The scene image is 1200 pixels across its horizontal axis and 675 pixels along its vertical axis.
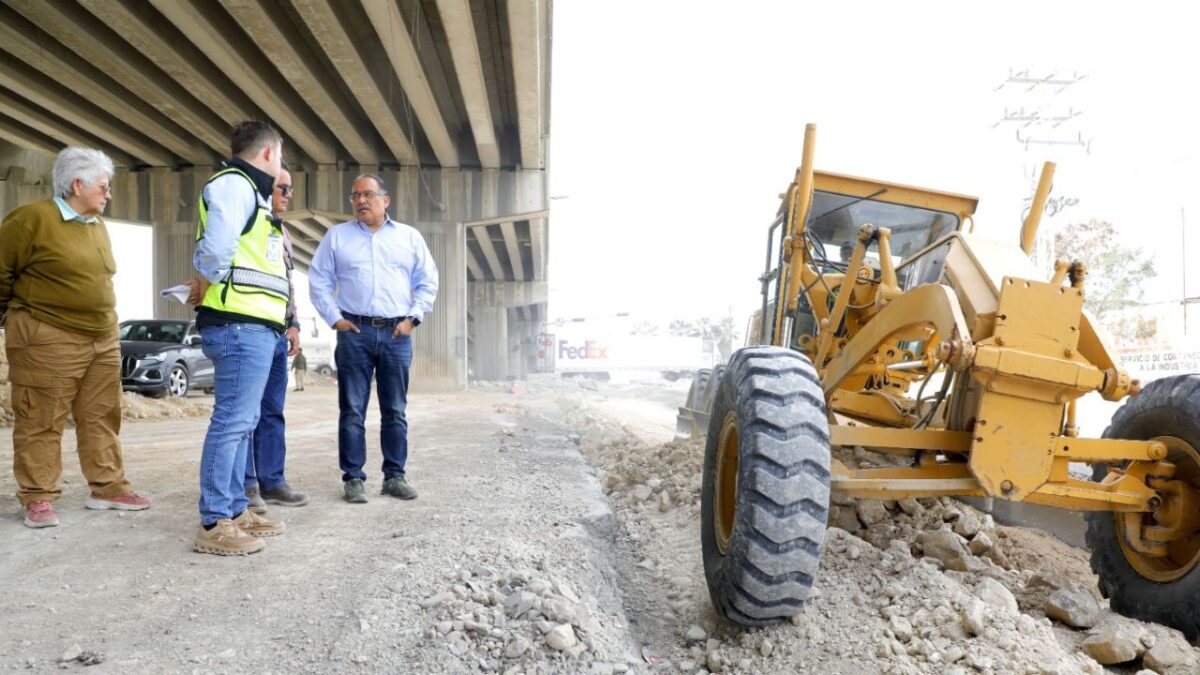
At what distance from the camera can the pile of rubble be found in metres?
2.34

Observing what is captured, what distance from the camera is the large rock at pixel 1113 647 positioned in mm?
2758

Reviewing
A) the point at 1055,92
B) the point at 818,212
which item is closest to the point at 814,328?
the point at 818,212

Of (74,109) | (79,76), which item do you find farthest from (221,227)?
(74,109)

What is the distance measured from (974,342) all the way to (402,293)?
2.91 metres

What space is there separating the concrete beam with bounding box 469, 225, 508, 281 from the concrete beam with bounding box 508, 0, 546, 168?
989 centimetres

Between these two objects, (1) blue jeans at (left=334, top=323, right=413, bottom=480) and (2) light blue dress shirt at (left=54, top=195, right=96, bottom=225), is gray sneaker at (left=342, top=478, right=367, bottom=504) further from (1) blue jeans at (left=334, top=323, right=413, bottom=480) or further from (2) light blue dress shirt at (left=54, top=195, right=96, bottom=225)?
(2) light blue dress shirt at (left=54, top=195, right=96, bottom=225)

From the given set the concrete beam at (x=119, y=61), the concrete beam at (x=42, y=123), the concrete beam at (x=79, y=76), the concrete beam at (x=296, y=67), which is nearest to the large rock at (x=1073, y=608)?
the concrete beam at (x=296, y=67)

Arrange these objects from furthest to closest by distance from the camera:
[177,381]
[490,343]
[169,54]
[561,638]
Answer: [490,343] < [177,381] < [169,54] < [561,638]

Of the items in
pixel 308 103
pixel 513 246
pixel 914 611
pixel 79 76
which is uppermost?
pixel 79 76

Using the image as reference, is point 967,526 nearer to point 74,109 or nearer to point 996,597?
point 996,597

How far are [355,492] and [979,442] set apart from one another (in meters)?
3.10

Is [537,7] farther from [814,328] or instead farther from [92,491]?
[92,491]

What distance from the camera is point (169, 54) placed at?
12.6m

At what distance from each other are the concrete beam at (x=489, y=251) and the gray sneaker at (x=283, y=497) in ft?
72.9
